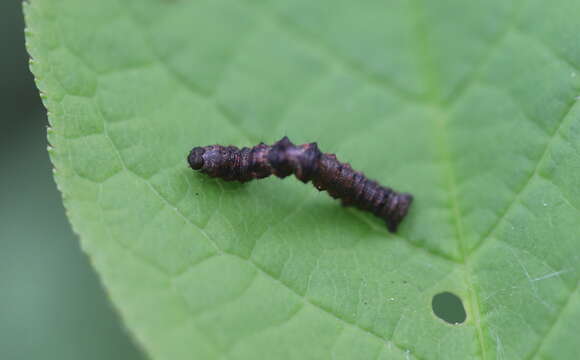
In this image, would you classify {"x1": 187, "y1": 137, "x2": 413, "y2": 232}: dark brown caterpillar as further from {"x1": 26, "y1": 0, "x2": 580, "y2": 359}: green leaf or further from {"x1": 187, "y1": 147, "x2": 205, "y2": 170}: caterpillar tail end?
{"x1": 26, "y1": 0, "x2": 580, "y2": 359}: green leaf

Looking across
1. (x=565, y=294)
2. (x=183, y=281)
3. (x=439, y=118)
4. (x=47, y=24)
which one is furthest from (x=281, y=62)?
(x=565, y=294)

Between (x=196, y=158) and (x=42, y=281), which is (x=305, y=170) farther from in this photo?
(x=42, y=281)

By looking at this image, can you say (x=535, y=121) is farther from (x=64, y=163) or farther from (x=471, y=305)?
(x=64, y=163)

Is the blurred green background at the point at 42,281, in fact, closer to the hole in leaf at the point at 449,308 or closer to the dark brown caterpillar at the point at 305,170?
the dark brown caterpillar at the point at 305,170

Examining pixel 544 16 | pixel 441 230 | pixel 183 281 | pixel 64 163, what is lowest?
pixel 183 281

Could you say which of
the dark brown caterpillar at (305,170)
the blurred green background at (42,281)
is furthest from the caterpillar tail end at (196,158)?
the blurred green background at (42,281)

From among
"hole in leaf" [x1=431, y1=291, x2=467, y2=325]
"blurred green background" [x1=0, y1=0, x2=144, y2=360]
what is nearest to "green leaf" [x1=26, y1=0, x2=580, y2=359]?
"hole in leaf" [x1=431, y1=291, x2=467, y2=325]

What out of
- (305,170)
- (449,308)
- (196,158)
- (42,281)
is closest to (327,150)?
(305,170)
